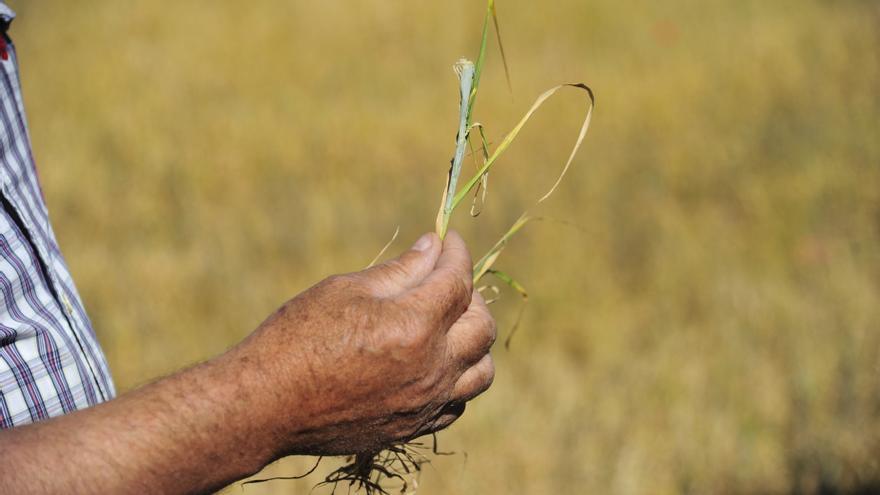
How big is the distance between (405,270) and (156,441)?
13.9 inches

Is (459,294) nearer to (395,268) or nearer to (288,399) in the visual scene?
(395,268)

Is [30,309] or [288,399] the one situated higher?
[30,309]

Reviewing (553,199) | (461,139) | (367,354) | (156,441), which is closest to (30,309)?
(156,441)

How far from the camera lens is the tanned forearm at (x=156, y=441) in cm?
94

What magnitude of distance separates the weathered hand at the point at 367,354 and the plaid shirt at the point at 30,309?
0.91 feet

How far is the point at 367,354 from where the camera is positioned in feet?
3.48

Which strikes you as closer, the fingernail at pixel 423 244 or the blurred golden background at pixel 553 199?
the fingernail at pixel 423 244

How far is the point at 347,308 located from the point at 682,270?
3303 millimetres

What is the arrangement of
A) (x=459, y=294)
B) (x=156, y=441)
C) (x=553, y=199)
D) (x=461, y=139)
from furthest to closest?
(x=553, y=199), (x=461, y=139), (x=459, y=294), (x=156, y=441)

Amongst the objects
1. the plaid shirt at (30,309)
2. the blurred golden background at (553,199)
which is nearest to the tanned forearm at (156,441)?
the plaid shirt at (30,309)

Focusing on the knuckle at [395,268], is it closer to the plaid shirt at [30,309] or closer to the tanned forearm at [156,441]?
the tanned forearm at [156,441]

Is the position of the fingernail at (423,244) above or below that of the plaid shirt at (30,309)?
below

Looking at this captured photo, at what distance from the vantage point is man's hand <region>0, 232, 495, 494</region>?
37.8 inches

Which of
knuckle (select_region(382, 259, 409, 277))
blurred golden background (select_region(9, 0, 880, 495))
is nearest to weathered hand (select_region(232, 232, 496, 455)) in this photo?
knuckle (select_region(382, 259, 409, 277))
